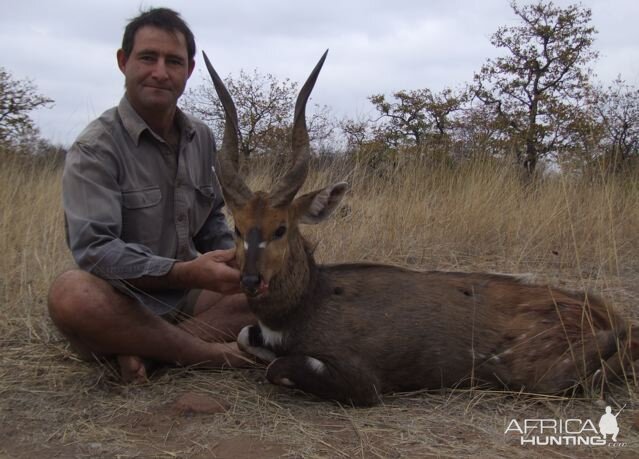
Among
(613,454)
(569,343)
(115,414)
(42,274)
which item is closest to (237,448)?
(115,414)

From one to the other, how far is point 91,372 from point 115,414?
599 mm

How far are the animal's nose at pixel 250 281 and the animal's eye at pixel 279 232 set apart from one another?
36cm

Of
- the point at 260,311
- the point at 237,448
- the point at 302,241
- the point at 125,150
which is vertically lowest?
the point at 237,448

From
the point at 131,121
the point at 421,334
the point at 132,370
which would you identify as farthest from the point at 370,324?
the point at 131,121

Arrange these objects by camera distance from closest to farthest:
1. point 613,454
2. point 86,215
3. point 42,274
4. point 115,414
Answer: point 613,454 < point 115,414 < point 86,215 < point 42,274

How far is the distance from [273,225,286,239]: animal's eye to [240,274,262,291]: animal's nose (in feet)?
1.17

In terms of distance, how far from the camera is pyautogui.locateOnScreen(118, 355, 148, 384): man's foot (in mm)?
3863

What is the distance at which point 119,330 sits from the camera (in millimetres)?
3766

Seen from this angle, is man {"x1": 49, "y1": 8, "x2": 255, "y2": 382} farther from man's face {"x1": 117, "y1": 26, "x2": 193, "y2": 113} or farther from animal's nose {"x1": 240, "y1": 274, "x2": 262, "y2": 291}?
animal's nose {"x1": 240, "y1": 274, "x2": 262, "y2": 291}

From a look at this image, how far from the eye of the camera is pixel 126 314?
3.76 meters

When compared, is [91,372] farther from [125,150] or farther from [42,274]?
[42,274]

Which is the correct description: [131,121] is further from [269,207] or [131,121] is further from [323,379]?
[323,379]

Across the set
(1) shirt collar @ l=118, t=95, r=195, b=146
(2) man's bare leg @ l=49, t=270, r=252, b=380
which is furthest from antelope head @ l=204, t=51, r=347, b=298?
(2) man's bare leg @ l=49, t=270, r=252, b=380

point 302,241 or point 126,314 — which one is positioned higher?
point 302,241
